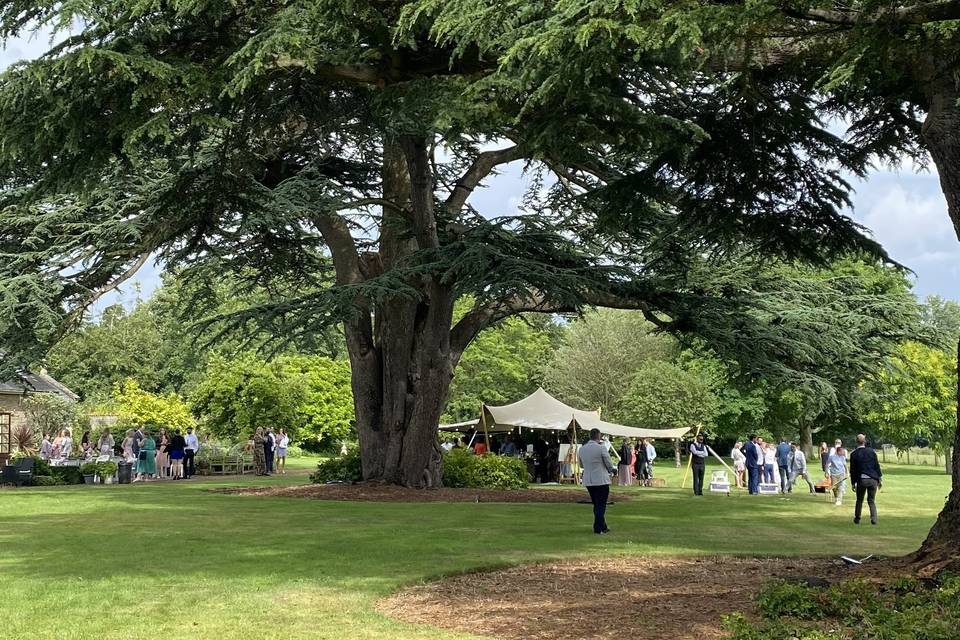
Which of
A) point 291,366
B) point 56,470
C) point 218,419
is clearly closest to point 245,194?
point 56,470

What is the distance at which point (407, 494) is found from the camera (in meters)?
21.7

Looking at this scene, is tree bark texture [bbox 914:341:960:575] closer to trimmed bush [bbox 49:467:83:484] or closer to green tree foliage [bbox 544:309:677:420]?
trimmed bush [bbox 49:467:83:484]

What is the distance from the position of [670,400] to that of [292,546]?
42.6 meters

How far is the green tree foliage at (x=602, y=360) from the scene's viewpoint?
60.4 m

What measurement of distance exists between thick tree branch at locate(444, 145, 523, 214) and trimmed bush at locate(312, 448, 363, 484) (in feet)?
22.1

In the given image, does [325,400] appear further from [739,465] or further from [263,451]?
[739,465]

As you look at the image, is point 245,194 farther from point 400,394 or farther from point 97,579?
point 400,394

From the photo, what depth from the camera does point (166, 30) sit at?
9867 mm

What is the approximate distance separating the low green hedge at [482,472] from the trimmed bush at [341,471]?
213 centimetres

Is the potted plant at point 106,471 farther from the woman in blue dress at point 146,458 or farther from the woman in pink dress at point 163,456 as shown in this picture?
the woman in pink dress at point 163,456

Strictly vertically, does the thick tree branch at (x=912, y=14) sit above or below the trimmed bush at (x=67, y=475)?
above

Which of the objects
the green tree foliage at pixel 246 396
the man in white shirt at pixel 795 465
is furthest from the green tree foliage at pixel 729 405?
the man in white shirt at pixel 795 465

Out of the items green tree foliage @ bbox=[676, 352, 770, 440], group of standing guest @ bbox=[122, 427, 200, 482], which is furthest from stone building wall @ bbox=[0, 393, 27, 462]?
green tree foliage @ bbox=[676, 352, 770, 440]

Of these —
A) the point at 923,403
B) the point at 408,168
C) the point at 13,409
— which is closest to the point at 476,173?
the point at 408,168
